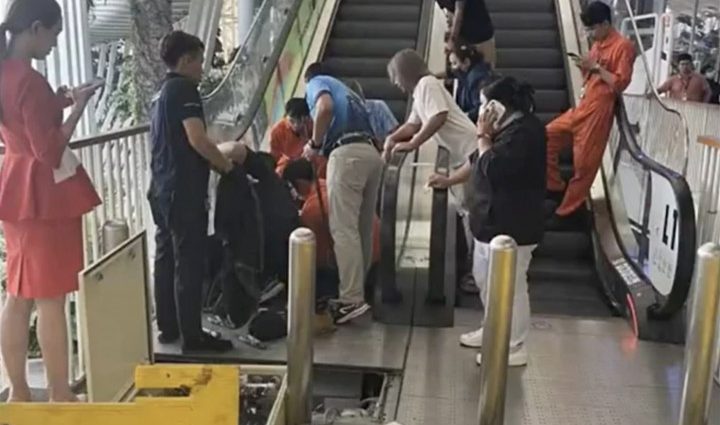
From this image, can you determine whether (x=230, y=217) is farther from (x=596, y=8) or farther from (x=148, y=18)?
(x=596, y=8)

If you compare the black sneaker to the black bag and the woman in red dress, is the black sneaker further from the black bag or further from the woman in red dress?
the woman in red dress

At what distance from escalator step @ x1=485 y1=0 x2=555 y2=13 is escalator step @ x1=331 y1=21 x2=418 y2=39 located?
1.01m

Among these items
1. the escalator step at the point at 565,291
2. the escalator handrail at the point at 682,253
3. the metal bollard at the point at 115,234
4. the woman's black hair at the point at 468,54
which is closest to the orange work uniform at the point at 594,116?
the escalator step at the point at 565,291

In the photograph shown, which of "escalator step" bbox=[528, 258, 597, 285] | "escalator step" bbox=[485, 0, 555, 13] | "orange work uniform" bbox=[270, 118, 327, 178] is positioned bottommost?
"escalator step" bbox=[528, 258, 597, 285]

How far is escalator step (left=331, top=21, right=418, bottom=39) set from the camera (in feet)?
28.6

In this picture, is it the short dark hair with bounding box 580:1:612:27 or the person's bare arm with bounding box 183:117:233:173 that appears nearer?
the person's bare arm with bounding box 183:117:233:173

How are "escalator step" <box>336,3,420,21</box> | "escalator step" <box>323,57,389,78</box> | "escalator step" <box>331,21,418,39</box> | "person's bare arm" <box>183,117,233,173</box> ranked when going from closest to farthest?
"person's bare arm" <box>183,117,233,173</box>, "escalator step" <box>323,57,389,78</box>, "escalator step" <box>331,21,418,39</box>, "escalator step" <box>336,3,420,21</box>

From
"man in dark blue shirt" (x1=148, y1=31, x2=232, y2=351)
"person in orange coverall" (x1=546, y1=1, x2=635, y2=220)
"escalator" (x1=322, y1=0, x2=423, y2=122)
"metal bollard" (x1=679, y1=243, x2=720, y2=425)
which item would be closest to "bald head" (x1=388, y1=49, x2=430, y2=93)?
"man in dark blue shirt" (x1=148, y1=31, x2=232, y2=351)

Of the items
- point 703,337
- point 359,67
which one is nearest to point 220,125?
point 359,67

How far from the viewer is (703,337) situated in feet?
7.50

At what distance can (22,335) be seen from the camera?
296 cm

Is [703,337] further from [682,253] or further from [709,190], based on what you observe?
[709,190]

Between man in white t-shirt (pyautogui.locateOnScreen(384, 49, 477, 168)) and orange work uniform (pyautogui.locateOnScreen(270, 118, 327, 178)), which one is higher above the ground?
man in white t-shirt (pyautogui.locateOnScreen(384, 49, 477, 168))

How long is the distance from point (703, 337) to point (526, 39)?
6391 mm
